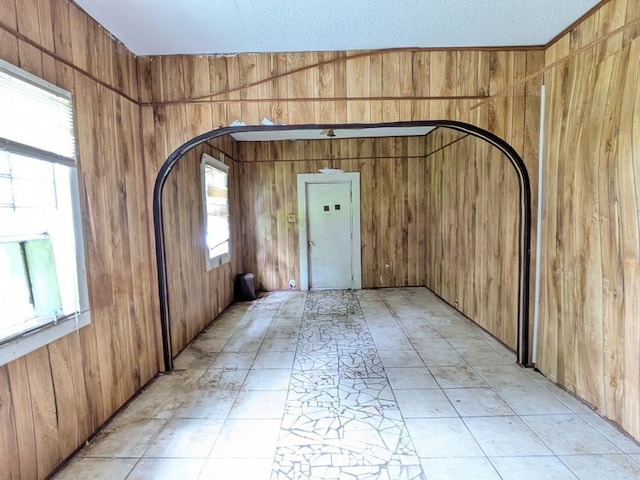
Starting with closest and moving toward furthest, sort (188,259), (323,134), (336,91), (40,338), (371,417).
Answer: (40,338)
(371,417)
(336,91)
(188,259)
(323,134)

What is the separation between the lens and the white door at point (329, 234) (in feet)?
18.7

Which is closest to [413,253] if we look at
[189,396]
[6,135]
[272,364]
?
[272,364]

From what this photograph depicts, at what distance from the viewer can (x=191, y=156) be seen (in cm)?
375

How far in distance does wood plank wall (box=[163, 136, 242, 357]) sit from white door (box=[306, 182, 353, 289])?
67.3 inches

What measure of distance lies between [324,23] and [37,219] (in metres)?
2.02

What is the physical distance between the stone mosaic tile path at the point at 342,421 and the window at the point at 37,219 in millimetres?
1397

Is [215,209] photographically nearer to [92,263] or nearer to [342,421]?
[92,263]

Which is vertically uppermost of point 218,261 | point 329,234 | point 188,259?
point 329,234

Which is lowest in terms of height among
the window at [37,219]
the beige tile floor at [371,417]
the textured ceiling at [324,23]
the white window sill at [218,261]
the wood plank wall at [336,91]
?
the beige tile floor at [371,417]

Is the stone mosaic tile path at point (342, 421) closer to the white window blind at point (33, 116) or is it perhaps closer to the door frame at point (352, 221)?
the white window blind at point (33, 116)

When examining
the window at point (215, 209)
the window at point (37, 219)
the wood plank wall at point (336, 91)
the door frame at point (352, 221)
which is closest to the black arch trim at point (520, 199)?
the wood plank wall at point (336, 91)

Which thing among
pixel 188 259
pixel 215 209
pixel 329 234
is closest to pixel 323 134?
pixel 329 234

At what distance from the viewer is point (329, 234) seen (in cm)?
576

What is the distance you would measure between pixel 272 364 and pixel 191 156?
2412 mm
